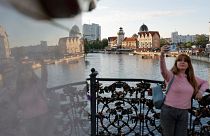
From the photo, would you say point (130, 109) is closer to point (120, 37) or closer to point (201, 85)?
point (201, 85)

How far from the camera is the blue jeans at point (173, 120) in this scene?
436cm

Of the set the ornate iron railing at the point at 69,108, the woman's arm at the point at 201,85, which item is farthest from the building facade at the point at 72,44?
the woman's arm at the point at 201,85

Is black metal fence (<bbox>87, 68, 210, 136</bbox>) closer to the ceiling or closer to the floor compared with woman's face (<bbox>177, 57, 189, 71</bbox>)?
closer to the floor

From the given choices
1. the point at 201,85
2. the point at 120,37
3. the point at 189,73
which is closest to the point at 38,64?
the point at 189,73

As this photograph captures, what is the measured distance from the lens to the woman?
170 inches

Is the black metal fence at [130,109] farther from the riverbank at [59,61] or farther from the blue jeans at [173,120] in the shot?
the riverbank at [59,61]

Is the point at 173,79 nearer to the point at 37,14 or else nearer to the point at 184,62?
the point at 184,62

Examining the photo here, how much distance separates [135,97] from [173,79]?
138 cm

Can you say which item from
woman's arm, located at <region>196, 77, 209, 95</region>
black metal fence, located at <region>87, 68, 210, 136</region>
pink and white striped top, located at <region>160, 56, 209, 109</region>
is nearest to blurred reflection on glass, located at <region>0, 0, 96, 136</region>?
pink and white striped top, located at <region>160, 56, 209, 109</region>

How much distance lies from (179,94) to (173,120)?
0.37m

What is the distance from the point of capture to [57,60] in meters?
1.29

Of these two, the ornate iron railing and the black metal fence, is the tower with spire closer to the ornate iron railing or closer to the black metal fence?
the black metal fence

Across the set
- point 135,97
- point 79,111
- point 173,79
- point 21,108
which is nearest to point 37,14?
point 21,108

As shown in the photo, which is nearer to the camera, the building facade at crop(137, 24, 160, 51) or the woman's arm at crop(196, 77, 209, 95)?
the woman's arm at crop(196, 77, 209, 95)
